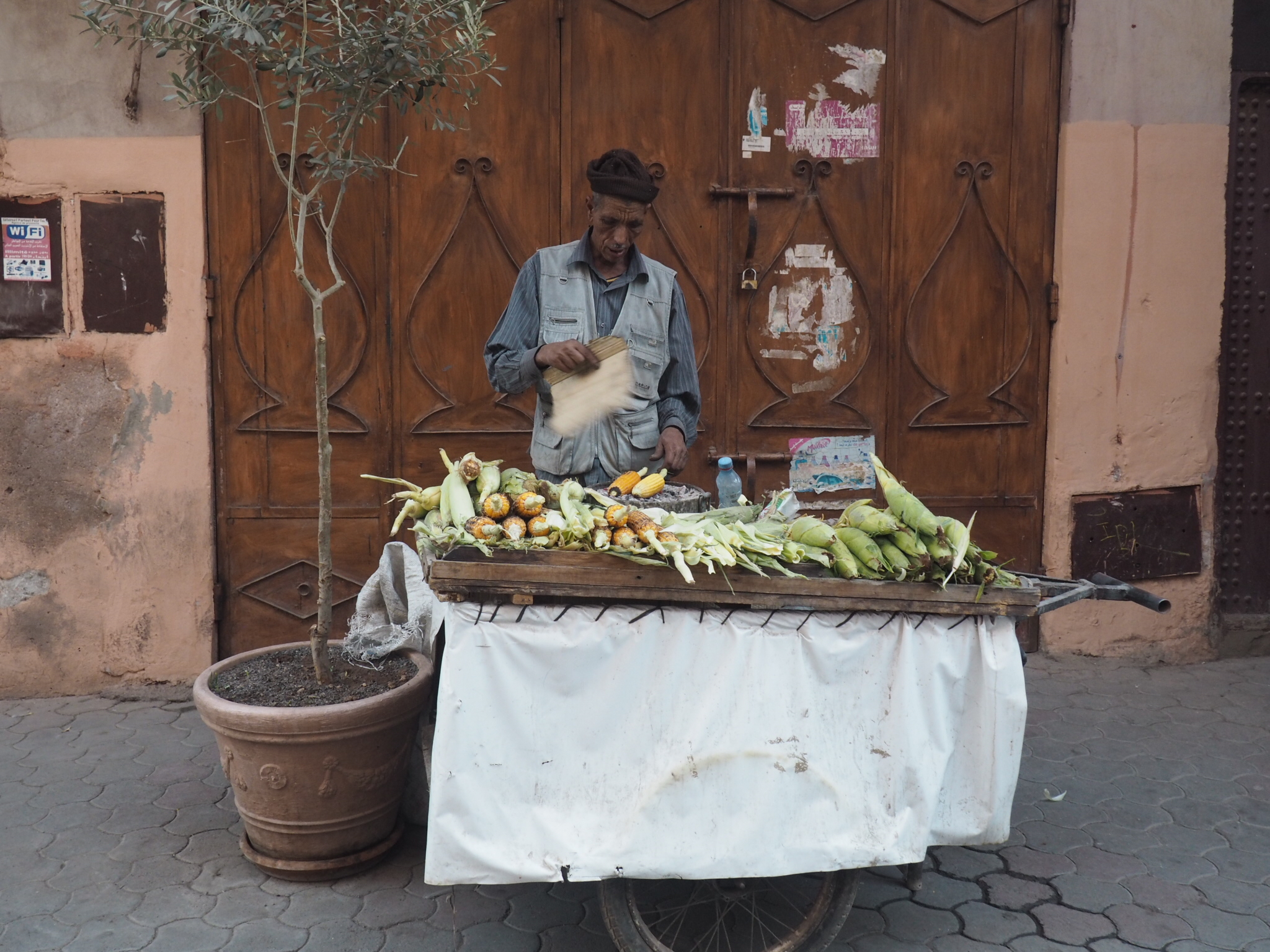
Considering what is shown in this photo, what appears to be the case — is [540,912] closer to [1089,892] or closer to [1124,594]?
[1089,892]

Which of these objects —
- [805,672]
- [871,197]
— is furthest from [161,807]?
[871,197]

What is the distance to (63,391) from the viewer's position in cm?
478

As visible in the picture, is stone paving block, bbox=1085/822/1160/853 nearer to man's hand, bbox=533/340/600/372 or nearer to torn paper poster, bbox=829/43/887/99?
man's hand, bbox=533/340/600/372

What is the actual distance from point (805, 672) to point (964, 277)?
3233mm

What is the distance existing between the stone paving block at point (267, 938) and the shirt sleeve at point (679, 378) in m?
1.95

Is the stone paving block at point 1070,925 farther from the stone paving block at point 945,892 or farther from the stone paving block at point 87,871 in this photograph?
the stone paving block at point 87,871

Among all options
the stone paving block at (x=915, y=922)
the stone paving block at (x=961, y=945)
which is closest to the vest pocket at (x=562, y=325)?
the stone paving block at (x=915, y=922)

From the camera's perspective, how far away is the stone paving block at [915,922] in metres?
3.06

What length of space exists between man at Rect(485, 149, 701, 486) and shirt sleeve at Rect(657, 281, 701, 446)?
37mm

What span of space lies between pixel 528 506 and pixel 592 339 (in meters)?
1.15

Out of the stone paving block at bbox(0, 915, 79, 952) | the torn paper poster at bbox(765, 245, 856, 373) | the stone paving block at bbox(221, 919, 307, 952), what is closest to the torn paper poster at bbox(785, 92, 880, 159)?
the torn paper poster at bbox(765, 245, 856, 373)

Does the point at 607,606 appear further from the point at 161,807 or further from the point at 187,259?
the point at 187,259

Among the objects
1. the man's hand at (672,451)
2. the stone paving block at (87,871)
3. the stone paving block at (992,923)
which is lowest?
the stone paving block at (992,923)

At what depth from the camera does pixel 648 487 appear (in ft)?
10.4
